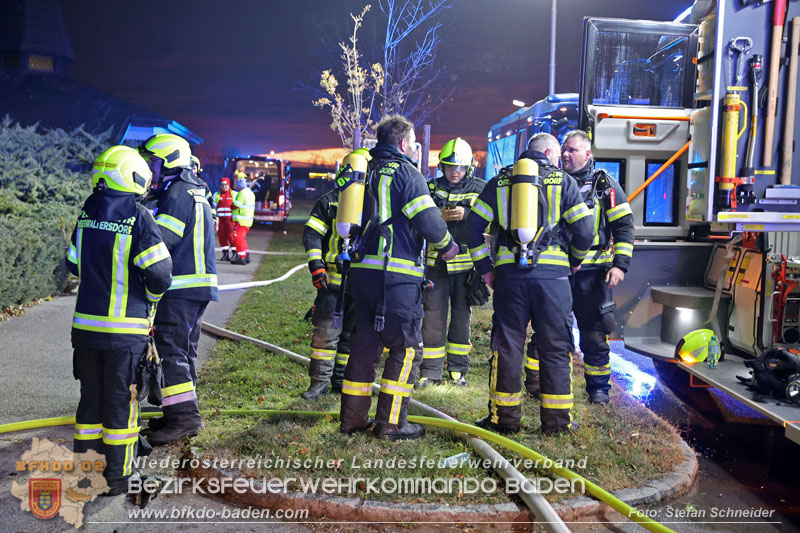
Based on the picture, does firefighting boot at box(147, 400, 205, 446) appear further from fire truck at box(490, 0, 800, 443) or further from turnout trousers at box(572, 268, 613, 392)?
fire truck at box(490, 0, 800, 443)

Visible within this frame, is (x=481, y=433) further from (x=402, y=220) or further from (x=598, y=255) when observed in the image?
(x=598, y=255)

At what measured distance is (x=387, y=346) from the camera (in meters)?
4.51

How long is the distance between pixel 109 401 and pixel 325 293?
6.99ft

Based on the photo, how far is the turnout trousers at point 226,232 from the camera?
1523 centimetres

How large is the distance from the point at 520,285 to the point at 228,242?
12.0m

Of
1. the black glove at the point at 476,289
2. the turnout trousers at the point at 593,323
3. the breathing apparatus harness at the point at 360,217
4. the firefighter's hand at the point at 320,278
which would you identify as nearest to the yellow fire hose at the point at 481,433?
the breathing apparatus harness at the point at 360,217

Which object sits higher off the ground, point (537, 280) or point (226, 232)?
point (226, 232)

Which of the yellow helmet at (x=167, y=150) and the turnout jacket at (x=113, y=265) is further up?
the yellow helmet at (x=167, y=150)

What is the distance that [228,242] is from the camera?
15.5 metres

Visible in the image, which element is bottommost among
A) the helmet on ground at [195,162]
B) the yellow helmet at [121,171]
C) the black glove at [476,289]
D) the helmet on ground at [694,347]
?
the helmet on ground at [694,347]

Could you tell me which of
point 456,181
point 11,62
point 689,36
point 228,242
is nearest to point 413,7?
point 228,242

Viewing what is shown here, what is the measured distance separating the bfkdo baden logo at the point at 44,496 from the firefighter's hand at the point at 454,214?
362 centimetres

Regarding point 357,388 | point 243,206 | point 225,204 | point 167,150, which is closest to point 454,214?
point 357,388

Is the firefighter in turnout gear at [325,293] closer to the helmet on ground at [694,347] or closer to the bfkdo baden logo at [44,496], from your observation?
Result: the bfkdo baden logo at [44,496]
